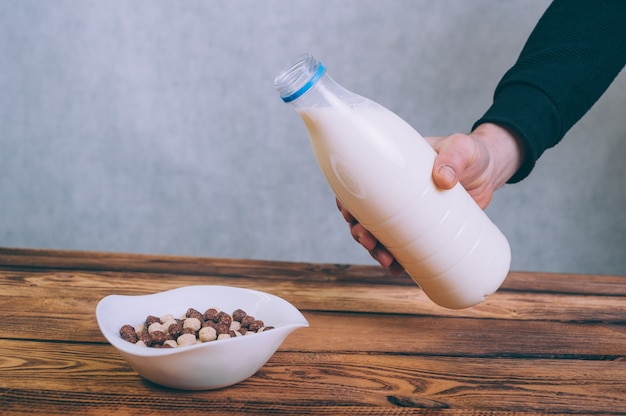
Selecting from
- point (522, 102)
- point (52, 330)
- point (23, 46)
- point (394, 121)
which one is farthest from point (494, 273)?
point (23, 46)

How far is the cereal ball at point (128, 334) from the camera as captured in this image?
0.70 m

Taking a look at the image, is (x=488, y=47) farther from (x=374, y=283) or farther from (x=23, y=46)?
(x=23, y=46)

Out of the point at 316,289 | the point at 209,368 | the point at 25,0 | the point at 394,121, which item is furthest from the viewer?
the point at 25,0

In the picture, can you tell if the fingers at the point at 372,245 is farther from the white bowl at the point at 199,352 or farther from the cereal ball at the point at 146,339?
the cereal ball at the point at 146,339

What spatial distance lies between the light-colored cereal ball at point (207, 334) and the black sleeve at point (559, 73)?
57cm

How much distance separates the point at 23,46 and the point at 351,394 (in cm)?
169

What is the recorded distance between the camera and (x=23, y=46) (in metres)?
1.93

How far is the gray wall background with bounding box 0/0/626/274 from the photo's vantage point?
191 centimetres

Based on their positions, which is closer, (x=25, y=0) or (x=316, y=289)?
(x=316, y=289)

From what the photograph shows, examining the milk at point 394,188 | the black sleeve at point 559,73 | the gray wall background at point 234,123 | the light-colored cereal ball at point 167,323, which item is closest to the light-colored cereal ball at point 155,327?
the light-colored cereal ball at point 167,323

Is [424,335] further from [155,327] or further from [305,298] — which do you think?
[155,327]

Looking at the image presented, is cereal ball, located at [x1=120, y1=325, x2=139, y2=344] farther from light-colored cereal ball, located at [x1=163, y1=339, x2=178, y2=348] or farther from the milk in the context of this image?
the milk

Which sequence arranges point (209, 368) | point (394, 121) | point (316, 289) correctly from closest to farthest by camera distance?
point (209, 368)
point (394, 121)
point (316, 289)

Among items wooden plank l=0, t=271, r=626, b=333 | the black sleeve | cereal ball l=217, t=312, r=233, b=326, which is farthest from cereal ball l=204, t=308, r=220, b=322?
the black sleeve
